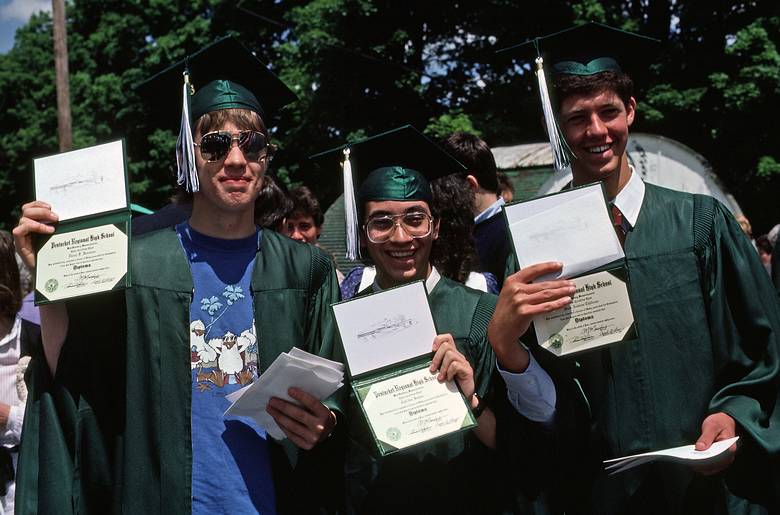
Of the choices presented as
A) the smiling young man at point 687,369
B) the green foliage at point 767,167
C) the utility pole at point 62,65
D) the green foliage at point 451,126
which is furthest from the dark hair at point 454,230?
the green foliage at point 451,126

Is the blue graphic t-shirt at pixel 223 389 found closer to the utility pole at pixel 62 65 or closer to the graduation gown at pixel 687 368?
the graduation gown at pixel 687 368

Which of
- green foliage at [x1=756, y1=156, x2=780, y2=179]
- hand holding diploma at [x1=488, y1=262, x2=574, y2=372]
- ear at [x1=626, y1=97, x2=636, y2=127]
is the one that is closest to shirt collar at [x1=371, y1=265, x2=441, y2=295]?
hand holding diploma at [x1=488, y1=262, x2=574, y2=372]

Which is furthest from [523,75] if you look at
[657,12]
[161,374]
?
[161,374]

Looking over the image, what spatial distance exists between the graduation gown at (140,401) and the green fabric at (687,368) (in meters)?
0.89

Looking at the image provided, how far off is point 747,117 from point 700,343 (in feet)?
43.9

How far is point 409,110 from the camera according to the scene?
20.1 metres

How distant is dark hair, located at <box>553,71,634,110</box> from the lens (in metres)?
2.69

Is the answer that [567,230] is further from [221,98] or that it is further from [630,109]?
[221,98]

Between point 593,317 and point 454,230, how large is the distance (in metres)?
1.29

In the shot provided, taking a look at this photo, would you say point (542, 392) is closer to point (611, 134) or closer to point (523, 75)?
point (611, 134)

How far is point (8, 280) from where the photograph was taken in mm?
3680

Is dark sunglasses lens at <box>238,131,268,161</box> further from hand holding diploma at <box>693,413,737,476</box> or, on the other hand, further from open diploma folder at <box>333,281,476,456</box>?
hand holding diploma at <box>693,413,737,476</box>

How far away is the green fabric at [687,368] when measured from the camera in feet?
7.82

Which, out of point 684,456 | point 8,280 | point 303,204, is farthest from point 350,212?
point 303,204
